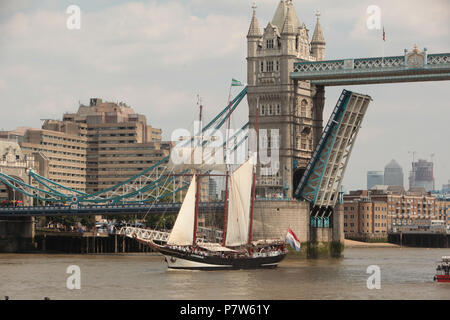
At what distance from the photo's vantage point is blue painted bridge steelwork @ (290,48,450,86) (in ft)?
264

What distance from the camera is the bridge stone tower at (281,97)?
87.1 meters

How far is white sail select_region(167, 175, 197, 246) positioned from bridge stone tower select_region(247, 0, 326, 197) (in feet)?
49.3

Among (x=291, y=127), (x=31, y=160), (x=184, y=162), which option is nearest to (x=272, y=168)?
(x=291, y=127)

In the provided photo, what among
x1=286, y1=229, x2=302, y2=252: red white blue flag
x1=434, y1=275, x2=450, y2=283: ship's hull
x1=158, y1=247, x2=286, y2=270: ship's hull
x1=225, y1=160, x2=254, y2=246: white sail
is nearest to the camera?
x1=434, y1=275, x2=450, y2=283: ship's hull

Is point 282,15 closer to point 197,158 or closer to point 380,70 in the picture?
point 380,70

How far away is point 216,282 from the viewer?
60.3m

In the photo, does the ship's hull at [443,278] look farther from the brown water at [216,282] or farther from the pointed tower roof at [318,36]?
the pointed tower roof at [318,36]

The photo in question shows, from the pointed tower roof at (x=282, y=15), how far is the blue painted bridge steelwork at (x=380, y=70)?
15.0 feet

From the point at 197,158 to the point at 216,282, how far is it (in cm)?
2252

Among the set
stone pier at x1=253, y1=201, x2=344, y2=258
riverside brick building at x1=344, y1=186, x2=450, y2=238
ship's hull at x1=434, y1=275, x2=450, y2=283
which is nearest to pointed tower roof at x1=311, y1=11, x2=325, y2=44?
stone pier at x1=253, y1=201, x2=344, y2=258

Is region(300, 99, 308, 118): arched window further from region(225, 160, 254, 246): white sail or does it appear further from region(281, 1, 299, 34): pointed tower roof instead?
region(225, 160, 254, 246): white sail

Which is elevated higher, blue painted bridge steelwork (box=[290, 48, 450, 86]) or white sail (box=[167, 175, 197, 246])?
blue painted bridge steelwork (box=[290, 48, 450, 86])

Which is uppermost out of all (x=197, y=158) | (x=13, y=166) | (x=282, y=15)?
(x=282, y=15)

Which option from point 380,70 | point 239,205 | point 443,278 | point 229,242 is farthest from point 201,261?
point 380,70
